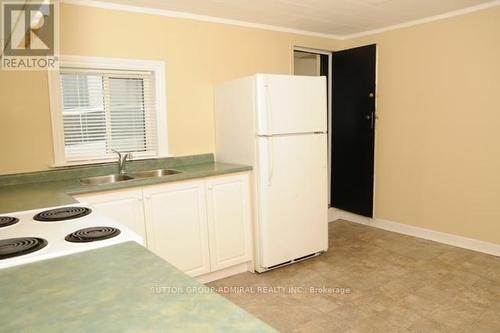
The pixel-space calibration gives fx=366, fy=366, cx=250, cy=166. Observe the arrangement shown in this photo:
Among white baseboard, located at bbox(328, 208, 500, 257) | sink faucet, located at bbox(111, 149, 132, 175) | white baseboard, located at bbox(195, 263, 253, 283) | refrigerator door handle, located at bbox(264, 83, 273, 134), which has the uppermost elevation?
refrigerator door handle, located at bbox(264, 83, 273, 134)

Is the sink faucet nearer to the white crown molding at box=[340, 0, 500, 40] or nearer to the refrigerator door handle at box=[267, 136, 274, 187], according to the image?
the refrigerator door handle at box=[267, 136, 274, 187]

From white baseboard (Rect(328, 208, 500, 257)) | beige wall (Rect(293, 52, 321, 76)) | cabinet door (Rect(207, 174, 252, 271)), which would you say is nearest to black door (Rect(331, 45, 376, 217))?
white baseboard (Rect(328, 208, 500, 257))

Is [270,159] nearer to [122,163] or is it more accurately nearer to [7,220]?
[122,163]

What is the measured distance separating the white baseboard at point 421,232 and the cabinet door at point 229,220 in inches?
73.7

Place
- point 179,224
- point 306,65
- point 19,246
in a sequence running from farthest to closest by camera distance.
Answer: point 306,65 → point 179,224 → point 19,246

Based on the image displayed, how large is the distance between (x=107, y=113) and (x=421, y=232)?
3369 millimetres

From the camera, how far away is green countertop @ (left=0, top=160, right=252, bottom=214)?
1.97m

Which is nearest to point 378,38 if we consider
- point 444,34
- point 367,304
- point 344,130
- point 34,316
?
point 444,34

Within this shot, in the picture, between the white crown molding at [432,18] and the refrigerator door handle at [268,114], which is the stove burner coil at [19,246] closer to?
the refrigerator door handle at [268,114]

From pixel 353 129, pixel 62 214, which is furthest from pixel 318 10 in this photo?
pixel 62 214

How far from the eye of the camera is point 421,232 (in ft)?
12.9

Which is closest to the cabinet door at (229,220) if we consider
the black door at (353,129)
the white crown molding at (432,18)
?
the black door at (353,129)

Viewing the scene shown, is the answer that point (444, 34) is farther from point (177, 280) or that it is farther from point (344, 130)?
point (177, 280)

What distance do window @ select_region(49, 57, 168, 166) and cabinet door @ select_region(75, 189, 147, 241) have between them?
2.07 ft
